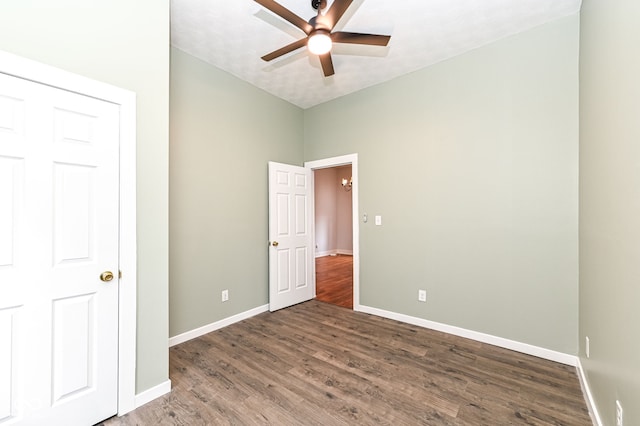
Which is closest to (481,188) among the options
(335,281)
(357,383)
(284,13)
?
(357,383)

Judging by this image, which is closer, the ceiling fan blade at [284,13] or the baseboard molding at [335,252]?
the ceiling fan blade at [284,13]

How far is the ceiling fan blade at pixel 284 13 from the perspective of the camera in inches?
67.9

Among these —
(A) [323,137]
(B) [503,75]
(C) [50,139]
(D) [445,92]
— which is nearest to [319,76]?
(A) [323,137]

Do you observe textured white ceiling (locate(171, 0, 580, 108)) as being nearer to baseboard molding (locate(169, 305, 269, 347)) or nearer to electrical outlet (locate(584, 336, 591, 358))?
electrical outlet (locate(584, 336, 591, 358))

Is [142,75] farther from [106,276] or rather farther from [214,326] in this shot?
[214,326]

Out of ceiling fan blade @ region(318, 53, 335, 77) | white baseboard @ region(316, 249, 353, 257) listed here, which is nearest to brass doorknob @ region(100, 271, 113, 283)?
ceiling fan blade @ region(318, 53, 335, 77)

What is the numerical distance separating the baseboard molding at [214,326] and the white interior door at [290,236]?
0.20m

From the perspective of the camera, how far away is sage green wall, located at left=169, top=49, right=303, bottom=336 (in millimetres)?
2781

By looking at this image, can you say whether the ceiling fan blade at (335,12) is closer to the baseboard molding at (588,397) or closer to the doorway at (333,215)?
the baseboard molding at (588,397)

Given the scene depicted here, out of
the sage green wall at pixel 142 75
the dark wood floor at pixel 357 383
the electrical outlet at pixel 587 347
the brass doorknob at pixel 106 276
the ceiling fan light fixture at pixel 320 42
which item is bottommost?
the dark wood floor at pixel 357 383

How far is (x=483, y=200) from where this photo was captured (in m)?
2.73

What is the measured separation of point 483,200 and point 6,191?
3.58m

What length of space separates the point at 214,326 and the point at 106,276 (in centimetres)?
165

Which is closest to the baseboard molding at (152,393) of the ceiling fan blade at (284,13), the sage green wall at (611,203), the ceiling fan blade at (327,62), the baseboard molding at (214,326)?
the baseboard molding at (214,326)
